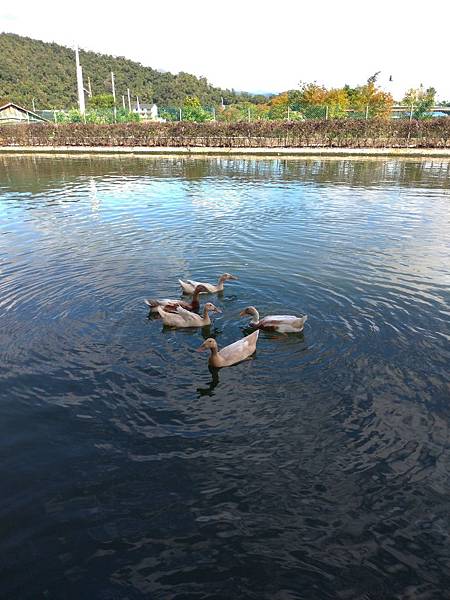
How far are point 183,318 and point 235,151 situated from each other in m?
40.7

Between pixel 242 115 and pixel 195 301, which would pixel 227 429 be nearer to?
pixel 195 301

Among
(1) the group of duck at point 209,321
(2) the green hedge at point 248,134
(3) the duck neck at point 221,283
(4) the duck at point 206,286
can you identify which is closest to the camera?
(1) the group of duck at point 209,321

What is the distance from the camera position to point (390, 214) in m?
19.0

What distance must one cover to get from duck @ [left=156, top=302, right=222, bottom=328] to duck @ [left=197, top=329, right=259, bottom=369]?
1203 mm

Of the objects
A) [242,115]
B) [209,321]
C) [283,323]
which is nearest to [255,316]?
[283,323]

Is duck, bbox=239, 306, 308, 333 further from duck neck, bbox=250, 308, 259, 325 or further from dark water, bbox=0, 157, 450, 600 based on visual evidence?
dark water, bbox=0, 157, 450, 600

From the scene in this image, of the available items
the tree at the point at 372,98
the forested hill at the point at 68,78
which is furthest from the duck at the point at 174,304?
the forested hill at the point at 68,78

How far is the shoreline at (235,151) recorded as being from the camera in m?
43.0

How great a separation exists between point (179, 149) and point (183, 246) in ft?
119

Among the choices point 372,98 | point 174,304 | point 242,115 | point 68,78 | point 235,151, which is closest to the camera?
point 174,304

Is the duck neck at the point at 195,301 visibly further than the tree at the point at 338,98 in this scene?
No

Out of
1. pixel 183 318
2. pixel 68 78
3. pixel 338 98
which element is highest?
pixel 68 78

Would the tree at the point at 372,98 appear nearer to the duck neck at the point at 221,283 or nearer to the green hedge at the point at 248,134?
the green hedge at the point at 248,134

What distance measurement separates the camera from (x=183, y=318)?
927cm
